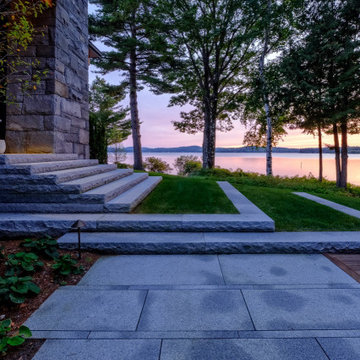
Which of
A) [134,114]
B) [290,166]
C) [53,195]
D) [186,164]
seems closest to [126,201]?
[53,195]

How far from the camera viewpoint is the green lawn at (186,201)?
4.41 meters

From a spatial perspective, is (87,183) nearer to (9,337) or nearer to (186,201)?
(186,201)

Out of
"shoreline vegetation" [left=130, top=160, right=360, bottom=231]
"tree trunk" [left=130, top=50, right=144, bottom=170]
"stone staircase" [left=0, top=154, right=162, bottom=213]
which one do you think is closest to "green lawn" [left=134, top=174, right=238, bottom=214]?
"shoreline vegetation" [left=130, top=160, right=360, bottom=231]

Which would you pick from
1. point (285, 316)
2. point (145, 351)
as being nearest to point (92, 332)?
point (145, 351)

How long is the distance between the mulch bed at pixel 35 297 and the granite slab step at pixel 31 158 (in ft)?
4.71

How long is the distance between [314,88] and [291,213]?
8.08 metres

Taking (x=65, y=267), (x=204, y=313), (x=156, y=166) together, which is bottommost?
(x=204, y=313)

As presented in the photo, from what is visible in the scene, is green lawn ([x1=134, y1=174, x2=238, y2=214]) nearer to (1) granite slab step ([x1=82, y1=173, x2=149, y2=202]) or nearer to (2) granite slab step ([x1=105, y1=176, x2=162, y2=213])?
(2) granite slab step ([x1=105, y1=176, x2=162, y2=213])

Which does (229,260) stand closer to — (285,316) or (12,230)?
(285,316)

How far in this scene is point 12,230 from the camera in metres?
3.45

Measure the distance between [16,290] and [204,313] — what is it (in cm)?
169

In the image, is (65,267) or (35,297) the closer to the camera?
(35,297)

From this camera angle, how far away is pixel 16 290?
6.98 ft

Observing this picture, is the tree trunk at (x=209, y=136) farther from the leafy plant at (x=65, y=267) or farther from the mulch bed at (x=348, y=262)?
the leafy plant at (x=65, y=267)
